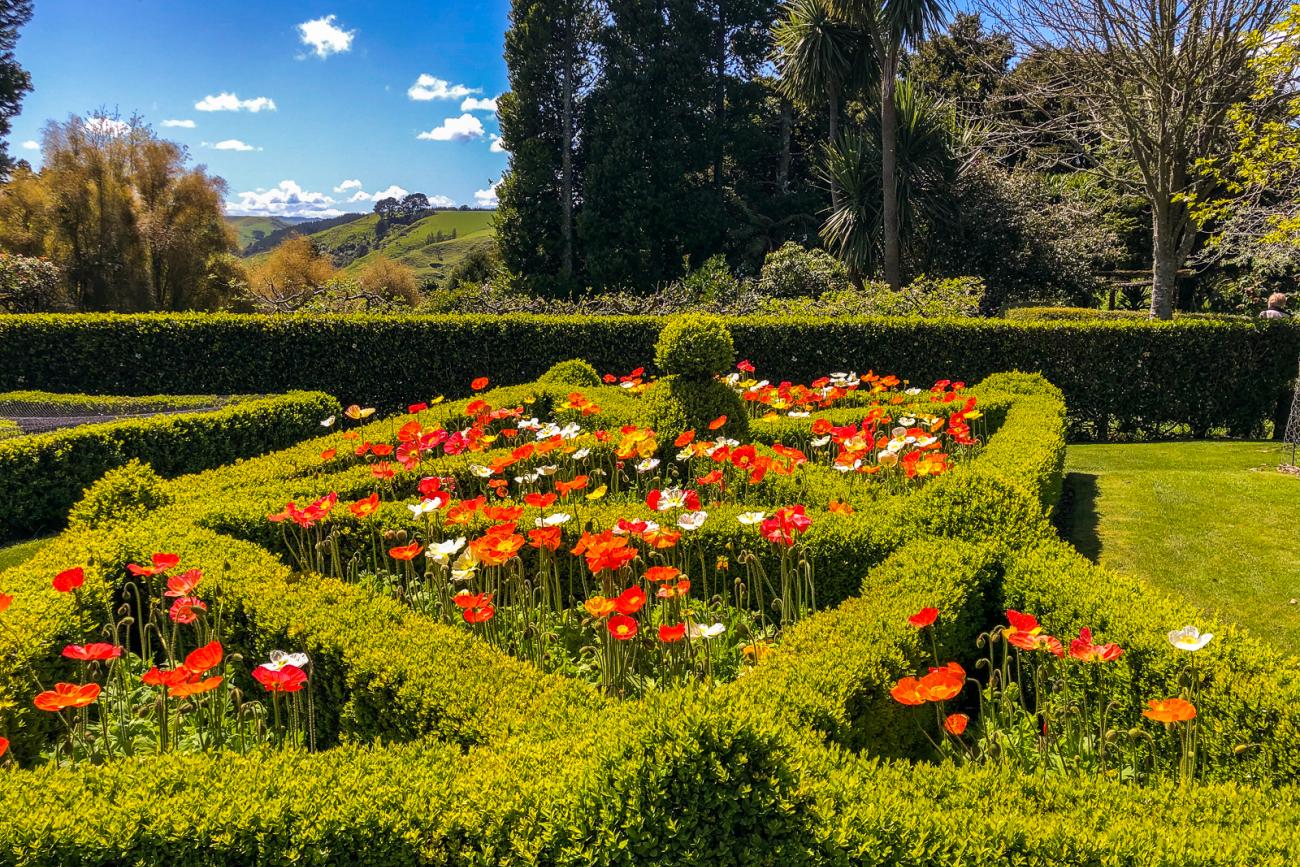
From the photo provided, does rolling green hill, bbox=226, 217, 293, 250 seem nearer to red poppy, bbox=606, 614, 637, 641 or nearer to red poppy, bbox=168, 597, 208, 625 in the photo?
red poppy, bbox=168, 597, 208, 625

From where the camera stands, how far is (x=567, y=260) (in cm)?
2772

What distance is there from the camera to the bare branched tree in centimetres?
1128

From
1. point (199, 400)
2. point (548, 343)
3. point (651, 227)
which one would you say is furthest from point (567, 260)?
point (199, 400)

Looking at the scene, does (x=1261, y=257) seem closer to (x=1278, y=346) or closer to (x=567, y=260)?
(x=1278, y=346)

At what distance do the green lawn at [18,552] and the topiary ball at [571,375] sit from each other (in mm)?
4909

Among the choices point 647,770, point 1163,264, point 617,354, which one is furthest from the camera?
point 1163,264

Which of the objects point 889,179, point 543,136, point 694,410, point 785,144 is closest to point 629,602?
point 694,410

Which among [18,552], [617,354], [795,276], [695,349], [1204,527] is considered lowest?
[1204,527]

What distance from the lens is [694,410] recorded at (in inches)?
254

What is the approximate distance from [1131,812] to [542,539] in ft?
7.61

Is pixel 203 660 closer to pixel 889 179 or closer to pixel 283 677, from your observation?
pixel 283 677

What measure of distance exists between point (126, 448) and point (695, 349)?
529 centimetres

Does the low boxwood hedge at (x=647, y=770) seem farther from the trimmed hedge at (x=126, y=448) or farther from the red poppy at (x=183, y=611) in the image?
the trimmed hedge at (x=126, y=448)

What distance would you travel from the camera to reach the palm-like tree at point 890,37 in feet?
55.5
